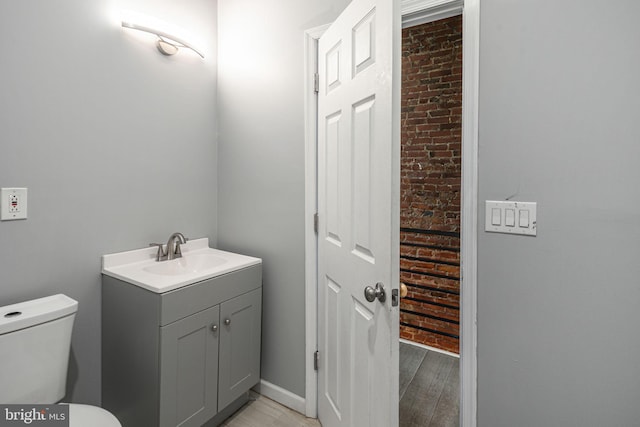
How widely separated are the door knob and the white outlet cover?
1.42 meters

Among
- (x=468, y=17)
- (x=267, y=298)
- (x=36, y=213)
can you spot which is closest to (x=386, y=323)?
(x=267, y=298)

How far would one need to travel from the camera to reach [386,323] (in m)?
1.13

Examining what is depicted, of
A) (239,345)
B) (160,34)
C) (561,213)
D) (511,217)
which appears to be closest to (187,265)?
(239,345)

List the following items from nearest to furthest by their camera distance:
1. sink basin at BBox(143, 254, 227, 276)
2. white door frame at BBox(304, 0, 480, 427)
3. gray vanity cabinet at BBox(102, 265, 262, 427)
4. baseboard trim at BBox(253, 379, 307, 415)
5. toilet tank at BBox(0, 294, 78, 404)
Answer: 1. toilet tank at BBox(0, 294, 78, 404)
2. white door frame at BBox(304, 0, 480, 427)
3. gray vanity cabinet at BBox(102, 265, 262, 427)
4. sink basin at BBox(143, 254, 227, 276)
5. baseboard trim at BBox(253, 379, 307, 415)

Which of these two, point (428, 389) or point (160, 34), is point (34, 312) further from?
point (428, 389)

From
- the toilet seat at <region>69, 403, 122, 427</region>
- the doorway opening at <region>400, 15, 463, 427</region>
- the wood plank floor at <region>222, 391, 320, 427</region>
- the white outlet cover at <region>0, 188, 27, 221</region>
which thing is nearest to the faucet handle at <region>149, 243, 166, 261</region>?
the white outlet cover at <region>0, 188, 27, 221</region>

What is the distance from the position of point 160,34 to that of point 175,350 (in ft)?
5.05

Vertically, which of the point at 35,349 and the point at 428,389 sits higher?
the point at 35,349

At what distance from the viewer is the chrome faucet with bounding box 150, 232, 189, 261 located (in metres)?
1.83

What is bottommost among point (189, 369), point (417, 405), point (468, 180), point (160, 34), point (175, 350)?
point (417, 405)

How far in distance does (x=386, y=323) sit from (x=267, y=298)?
3.43 ft

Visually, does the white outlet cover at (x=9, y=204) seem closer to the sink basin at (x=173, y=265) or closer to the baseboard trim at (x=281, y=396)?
the sink basin at (x=173, y=265)

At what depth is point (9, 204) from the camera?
135cm

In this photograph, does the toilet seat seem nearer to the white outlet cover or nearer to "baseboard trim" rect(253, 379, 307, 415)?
the white outlet cover
